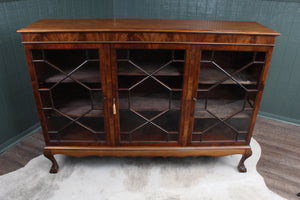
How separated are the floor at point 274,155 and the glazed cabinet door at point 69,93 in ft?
1.23

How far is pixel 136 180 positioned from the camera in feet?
4.71

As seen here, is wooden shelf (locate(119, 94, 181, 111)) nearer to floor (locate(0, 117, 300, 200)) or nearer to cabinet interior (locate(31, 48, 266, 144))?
cabinet interior (locate(31, 48, 266, 144))

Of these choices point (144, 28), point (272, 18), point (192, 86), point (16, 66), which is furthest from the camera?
point (272, 18)

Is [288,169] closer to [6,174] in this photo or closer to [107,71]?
[107,71]

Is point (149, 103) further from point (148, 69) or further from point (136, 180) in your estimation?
point (136, 180)

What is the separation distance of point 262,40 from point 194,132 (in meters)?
0.63

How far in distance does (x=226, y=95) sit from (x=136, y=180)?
0.78 m

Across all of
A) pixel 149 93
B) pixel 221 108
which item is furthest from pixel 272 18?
pixel 149 93

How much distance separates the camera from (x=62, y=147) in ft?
4.69

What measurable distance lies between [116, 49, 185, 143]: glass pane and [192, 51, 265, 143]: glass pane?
0.14m

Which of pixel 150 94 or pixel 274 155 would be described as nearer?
pixel 150 94

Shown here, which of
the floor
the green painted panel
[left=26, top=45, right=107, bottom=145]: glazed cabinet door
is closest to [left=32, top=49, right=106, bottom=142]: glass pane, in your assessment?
[left=26, top=45, right=107, bottom=145]: glazed cabinet door

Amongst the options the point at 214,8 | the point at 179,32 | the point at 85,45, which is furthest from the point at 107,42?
the point at 214,8

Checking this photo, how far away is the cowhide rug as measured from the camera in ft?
4.39
